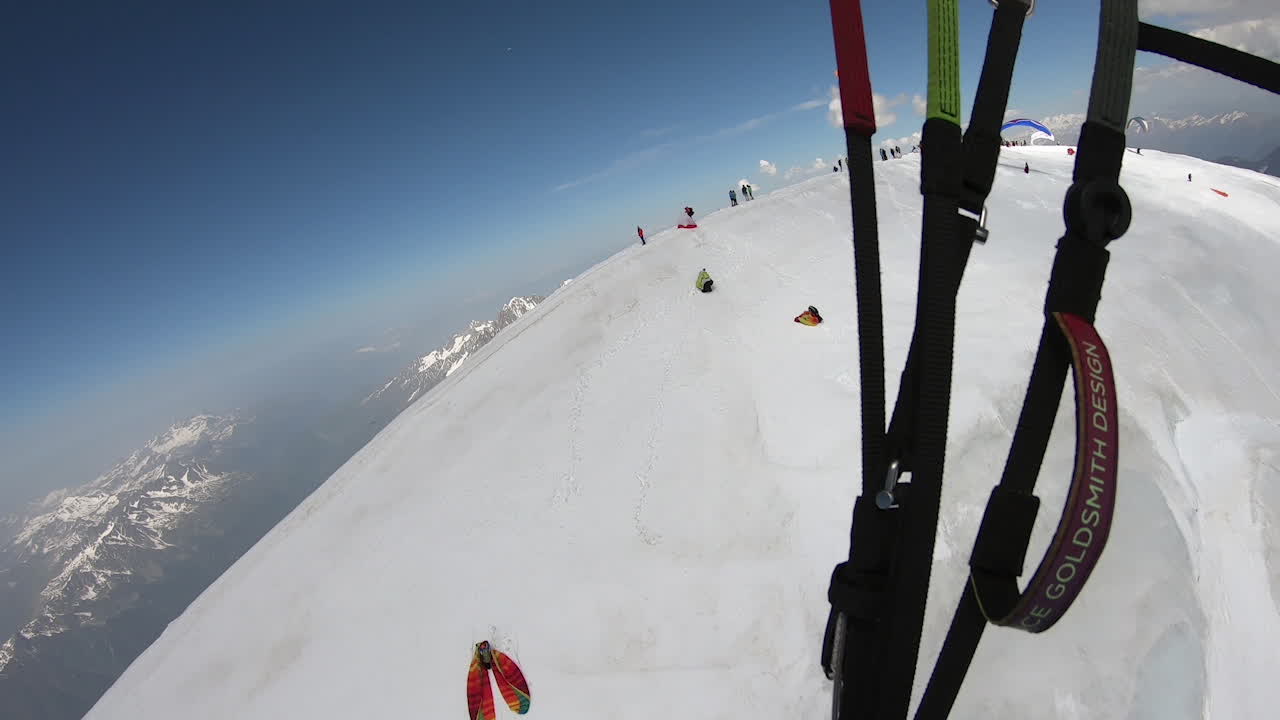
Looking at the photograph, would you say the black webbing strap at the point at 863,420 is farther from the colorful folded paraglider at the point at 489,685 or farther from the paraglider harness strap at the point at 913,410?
the colorful folded paraglider at the point at 489,685

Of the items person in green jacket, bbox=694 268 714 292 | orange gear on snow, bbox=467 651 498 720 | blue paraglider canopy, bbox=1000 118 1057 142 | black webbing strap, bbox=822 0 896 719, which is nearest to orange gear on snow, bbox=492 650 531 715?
orange gear on snow, bbox=467 651 498 720

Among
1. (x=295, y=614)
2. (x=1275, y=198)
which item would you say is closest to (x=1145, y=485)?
(x=295, y=614)

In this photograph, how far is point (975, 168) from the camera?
144 cm

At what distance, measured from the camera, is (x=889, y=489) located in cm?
154

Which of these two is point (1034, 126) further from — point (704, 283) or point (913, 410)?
point (913, 410)

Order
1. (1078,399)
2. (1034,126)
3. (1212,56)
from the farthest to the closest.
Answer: (1034,126)
(1212,56)
(1078,399)

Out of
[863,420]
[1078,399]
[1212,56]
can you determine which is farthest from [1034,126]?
[863,420]

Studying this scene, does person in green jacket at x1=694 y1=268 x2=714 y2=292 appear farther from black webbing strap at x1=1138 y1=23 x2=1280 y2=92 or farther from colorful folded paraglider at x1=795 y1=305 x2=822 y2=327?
black webbing strap at x1=1138 y1=23 x2=1280 y2=92

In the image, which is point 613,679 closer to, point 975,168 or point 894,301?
point 975,168

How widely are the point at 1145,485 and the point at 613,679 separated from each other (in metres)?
8.93

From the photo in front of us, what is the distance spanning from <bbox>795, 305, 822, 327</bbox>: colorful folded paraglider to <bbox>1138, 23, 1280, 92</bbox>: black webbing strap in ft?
41.9

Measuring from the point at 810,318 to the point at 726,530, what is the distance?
7.43m

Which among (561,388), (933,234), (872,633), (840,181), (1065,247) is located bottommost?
(840,181)

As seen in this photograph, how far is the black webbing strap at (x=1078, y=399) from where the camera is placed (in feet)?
4.13
